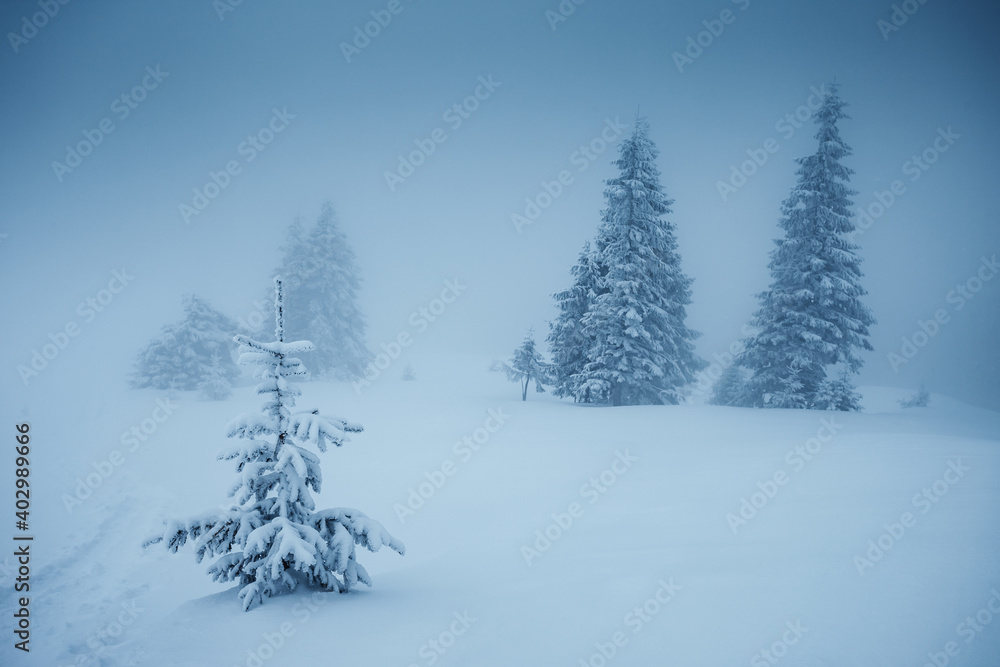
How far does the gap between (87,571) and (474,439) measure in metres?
8.68

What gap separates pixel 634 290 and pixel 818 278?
8428mm

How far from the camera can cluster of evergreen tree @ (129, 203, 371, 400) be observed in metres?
25.3

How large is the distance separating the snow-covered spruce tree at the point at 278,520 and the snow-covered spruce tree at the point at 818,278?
21.1m

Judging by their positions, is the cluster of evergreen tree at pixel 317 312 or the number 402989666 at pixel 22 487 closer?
the number 402989666 at pixel 22 487

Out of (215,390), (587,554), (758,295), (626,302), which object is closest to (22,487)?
(587,554)

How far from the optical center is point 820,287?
19.2m

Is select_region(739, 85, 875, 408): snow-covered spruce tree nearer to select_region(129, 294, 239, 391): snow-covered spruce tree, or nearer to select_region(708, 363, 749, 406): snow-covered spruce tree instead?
select_region(708, 363, 749, 406): snow-covered spruce tree

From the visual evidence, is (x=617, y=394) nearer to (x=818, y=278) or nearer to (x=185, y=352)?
(x=818, y=278)

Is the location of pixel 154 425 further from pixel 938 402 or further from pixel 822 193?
pixel 938 402

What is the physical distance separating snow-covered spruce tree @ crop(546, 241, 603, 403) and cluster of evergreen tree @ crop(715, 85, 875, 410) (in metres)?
8.35

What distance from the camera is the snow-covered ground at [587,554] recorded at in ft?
12.8

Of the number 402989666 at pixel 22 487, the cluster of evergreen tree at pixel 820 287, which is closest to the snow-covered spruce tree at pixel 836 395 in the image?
the cluster of evergreen tree at pixel 820 287

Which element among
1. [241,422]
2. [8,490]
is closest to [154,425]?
[8,490]

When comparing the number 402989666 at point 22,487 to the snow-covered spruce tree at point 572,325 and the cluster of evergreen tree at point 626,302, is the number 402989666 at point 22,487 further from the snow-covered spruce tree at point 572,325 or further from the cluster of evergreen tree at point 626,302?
the snow-covered spruce tree at point 572,325
